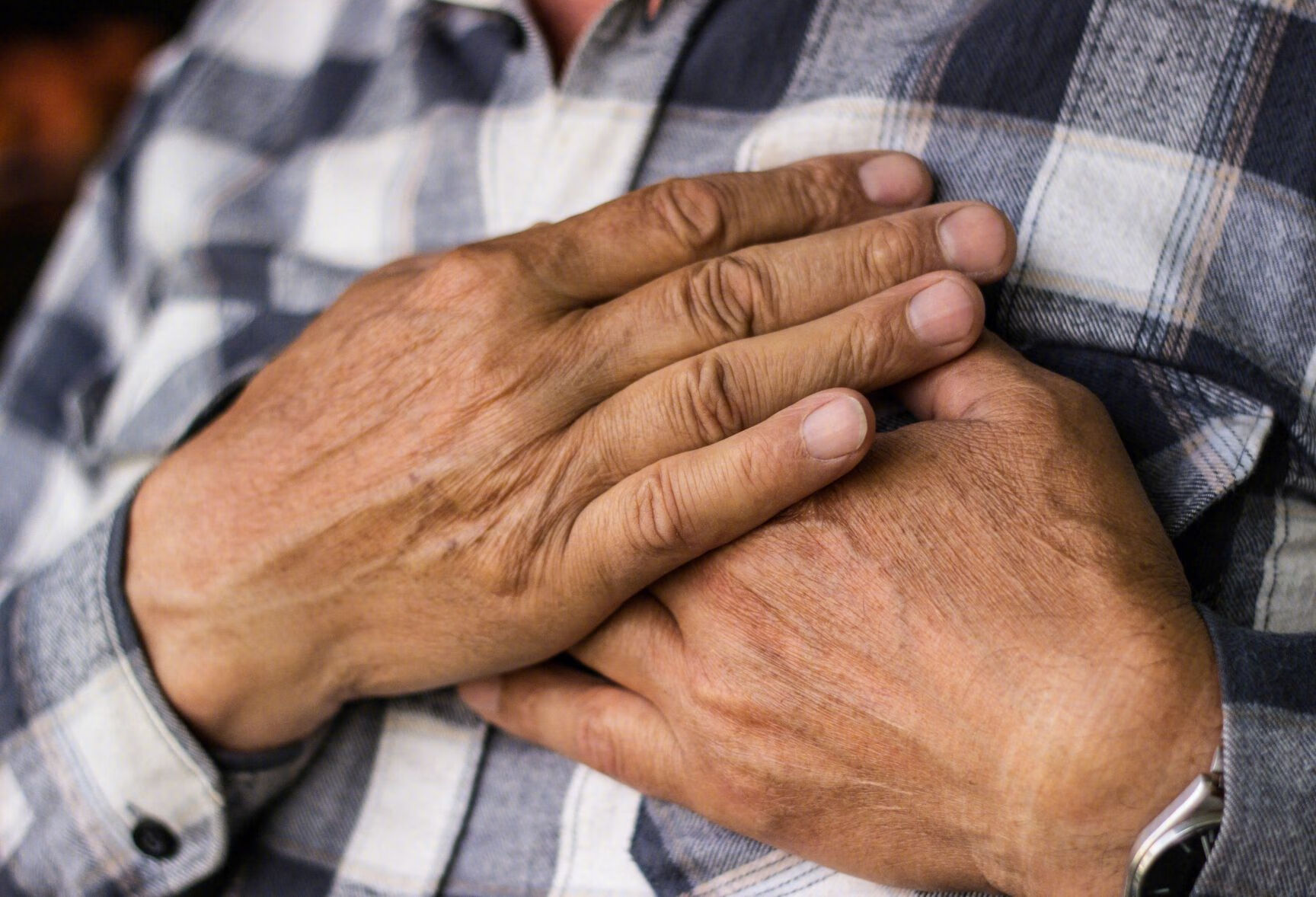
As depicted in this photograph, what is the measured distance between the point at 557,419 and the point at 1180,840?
0.43 meters

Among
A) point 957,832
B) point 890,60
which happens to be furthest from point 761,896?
point 890,60

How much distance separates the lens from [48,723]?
0.88 m

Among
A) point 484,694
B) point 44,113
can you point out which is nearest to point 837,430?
point 484,694

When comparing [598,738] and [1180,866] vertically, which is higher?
[1180,866]

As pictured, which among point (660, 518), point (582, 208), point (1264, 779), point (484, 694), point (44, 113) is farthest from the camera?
point (44, 113)

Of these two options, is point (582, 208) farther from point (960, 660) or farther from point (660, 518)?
point (960, 660)

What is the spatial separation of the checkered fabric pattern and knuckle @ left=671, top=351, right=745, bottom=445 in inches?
7.8

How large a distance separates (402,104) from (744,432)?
25.8 inches

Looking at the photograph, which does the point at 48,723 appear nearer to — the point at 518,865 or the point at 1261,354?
the point at 518,865

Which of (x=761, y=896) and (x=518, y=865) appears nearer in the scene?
(x=761, y=896)

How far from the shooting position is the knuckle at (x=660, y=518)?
64 cm

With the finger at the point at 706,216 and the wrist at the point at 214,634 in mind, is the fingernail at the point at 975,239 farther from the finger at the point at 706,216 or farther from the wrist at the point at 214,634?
the wrist at the point at 214,634

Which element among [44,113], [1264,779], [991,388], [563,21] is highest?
[563,21]

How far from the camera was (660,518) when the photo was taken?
646mm
